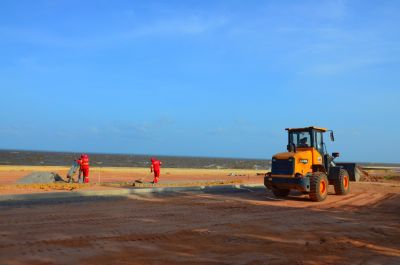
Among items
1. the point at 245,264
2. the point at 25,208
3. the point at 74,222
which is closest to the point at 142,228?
the point at 74,222

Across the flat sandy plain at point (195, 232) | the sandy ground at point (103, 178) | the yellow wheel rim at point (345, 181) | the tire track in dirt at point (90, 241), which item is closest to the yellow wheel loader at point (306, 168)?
the yellow wheel rim at point (345, 181)

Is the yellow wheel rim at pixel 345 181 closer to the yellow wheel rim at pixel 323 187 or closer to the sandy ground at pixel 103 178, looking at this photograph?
the yellow wheel rim at pixel 323 187

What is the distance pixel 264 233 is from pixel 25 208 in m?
6.84

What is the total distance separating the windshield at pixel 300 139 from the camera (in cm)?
1667

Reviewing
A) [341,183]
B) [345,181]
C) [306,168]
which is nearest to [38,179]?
[306,168]

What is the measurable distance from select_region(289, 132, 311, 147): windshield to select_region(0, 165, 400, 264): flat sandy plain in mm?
2266

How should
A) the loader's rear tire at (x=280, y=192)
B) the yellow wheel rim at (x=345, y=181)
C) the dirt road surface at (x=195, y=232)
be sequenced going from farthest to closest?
the yellow wheel rim at (x=345, y=181) → the loader's rear tire at (x=280, y=192) → the dirt road surface at (x=195, y=232)

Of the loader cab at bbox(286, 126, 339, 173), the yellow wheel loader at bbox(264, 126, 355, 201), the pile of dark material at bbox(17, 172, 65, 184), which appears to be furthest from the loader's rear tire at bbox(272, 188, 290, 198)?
the pile of dark material at bbox(17, 172, 65, 184)

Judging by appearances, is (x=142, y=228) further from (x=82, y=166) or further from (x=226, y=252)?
(x=82, y=166)

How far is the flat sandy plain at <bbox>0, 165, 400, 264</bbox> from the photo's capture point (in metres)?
7.66

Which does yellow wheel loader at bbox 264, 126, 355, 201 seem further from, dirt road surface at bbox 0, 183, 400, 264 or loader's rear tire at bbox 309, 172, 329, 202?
dirt road surface at bbox 0, 183, 400, 264

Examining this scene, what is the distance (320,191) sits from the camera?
52.2 feet

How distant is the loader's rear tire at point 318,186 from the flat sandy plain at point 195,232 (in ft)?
0.93

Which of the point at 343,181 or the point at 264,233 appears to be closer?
the point at 264,233
